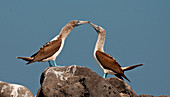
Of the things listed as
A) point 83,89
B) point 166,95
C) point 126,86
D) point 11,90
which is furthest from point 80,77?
point 166,95

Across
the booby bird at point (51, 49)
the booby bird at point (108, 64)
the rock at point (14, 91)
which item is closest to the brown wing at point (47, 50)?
the booby bird at point (51, 49)

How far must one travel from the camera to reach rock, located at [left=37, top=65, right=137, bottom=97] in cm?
897

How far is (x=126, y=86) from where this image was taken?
10828mm

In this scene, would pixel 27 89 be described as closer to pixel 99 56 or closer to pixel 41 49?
pixel 41 49

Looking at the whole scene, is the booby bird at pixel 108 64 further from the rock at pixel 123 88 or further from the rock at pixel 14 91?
the rock at pixel 14 91

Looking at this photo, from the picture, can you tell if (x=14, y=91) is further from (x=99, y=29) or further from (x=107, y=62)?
(x=99, y=29)

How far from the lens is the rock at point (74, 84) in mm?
8969

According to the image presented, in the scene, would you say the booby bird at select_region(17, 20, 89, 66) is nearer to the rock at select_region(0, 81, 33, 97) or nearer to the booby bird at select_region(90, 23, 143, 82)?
the rock at select_region(0, 81, 33, 97)

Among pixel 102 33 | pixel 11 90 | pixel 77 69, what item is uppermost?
pixel 102 33

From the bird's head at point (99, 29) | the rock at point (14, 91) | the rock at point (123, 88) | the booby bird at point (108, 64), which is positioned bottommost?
the rock at point (14, 91)

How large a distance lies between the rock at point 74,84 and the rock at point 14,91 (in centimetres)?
170

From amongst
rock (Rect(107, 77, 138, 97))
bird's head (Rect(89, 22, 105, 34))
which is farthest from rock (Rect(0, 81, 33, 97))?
bird's head (Rect(89, 22, 105, 34))

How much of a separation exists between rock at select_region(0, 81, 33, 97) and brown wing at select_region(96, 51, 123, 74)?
3015mm

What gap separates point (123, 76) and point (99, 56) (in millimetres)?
1162
